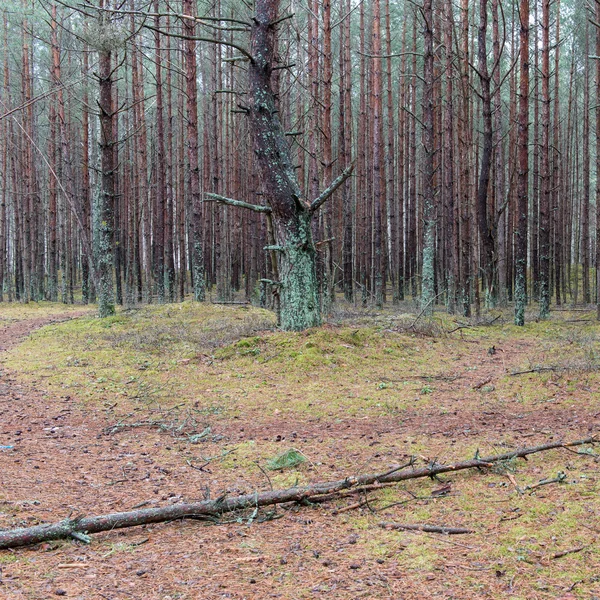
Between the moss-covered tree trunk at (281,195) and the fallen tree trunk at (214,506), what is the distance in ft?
15.5

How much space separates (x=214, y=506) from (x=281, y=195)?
568 cm

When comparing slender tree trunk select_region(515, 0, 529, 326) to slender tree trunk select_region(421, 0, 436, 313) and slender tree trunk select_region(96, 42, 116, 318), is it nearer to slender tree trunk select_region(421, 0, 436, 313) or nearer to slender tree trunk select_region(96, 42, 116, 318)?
slender tree trunk select_region(421, 0, 436, 313)

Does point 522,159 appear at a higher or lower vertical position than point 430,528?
higher

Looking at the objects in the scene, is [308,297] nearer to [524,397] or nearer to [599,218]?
[524,397]

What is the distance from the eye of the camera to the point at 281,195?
8.08 meters

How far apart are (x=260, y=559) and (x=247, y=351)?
519 cm

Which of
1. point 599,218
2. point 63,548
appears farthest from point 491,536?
point 599,218

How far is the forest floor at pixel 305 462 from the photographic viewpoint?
7.77 feet

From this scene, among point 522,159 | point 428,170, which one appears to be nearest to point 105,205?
point 428,170

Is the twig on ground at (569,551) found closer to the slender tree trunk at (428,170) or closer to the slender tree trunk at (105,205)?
the slender tree trunk at (428,170)

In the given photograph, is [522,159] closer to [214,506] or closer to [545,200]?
[545,200]

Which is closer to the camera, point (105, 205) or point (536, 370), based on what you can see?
point (536, 370)

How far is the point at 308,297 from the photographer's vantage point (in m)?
8.14

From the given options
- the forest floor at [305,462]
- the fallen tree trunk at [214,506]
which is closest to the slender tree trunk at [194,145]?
the forest floor at [305,462]
